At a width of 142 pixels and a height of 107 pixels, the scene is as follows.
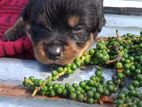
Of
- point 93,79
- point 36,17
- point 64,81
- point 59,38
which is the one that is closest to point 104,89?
point 93,79

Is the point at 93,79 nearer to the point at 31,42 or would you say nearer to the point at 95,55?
the point at 95,55

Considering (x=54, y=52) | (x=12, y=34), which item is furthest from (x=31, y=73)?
(x=12, y=34)

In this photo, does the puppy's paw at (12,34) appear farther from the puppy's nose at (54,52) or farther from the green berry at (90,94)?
the green berry at (90,94)

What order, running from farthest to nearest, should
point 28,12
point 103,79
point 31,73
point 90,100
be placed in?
1. point 28,12
2. point 31,73
3. point 103,79
4. point 90,100

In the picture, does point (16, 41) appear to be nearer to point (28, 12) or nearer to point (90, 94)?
point (28, 12)

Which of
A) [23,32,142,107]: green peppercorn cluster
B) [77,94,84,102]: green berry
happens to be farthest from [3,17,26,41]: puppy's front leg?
[77,94,84,102]: green berry

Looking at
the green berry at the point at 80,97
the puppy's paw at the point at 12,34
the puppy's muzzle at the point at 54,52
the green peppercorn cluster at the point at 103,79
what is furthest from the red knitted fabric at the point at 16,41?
the green berry at the point at 80,97

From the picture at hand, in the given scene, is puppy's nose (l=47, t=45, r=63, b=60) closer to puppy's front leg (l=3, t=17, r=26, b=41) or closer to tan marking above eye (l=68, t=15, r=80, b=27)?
tan marking above eye (l=68, t=15, r=80, b=27)
